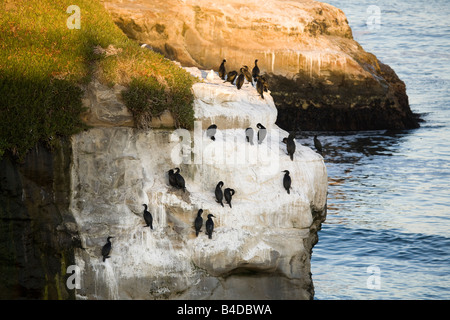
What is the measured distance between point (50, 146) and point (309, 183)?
639cm

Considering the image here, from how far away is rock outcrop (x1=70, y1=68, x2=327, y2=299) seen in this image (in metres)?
17.1

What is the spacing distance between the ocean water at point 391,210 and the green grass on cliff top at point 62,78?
7.61 m

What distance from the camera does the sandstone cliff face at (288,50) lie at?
35594 millimetres

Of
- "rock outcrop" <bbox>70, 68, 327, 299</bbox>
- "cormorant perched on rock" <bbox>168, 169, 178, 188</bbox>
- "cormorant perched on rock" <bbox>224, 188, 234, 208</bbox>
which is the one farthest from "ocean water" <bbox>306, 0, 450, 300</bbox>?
"cormorant perched on rock" <bbox>168, 169, 178, 188</bbox>

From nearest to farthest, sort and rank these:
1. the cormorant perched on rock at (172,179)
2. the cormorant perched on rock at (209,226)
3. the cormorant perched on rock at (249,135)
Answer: the cormorant perched on rock at (209,226)
the cormorant perched on rock at (172,179)
the cormorant perched on rock at (249,135)

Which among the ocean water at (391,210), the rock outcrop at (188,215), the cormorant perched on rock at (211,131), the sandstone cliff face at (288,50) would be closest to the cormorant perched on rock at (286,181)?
the rock outcrop at (188,215)

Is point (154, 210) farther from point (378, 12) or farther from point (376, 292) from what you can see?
point (378, 12)

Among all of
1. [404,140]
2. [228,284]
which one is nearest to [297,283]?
[228,284]

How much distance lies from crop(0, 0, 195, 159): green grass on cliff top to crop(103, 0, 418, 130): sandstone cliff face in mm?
15253

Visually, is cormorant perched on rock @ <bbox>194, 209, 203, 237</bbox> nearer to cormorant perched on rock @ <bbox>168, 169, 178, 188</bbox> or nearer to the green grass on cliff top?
cormorant perched on rock @ <bbox>168, 169, 178, 188</bbox>

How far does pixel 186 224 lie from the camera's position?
57.1 ft

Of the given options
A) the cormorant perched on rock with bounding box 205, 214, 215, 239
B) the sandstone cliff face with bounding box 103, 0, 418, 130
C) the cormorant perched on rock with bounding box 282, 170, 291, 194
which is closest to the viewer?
the cormorant perched on rock with bounding box 205, 214, 215, 239

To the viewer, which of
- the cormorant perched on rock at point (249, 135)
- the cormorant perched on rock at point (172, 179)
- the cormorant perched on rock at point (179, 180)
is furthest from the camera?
the cormorant perched on rock at point (249, 135)

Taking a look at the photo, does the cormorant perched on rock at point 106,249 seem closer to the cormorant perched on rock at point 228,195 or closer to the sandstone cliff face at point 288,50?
the cormorant perched on rock at point 228,195
